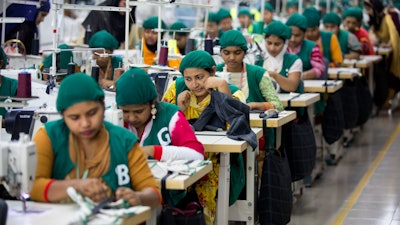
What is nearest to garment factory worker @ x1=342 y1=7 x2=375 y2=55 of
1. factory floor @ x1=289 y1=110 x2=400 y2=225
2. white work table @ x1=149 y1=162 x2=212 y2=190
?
factory floor @ x1=289 y1=110 x2=400 y2=225

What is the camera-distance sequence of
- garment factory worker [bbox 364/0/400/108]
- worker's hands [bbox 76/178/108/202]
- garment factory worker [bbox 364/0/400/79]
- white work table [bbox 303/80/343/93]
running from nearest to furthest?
worker's hands [bbox 76/178/108/202], white work table [bbox 303/80/343/93], garment factory worker [bbox 364/0/400/108], garment factory worker [bbox 364/0/400/79]

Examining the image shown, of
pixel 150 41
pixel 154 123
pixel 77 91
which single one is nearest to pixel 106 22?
pixel 150 41

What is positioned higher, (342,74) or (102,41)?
(102,41)

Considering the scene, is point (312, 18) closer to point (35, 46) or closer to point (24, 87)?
point (35, 46)

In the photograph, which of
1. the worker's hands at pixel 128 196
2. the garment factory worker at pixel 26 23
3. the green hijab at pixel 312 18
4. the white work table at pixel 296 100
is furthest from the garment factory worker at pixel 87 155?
the green hijab at pixel 312 18

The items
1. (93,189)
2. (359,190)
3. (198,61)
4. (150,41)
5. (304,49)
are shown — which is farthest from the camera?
(150,41)

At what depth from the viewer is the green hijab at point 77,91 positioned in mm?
3928

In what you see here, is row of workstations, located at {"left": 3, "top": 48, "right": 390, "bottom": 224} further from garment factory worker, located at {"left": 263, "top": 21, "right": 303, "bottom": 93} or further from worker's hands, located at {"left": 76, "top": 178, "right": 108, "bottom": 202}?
garment factory worker, located at {"left": 263, "top": 21, "right": 303, "bottom": 93}

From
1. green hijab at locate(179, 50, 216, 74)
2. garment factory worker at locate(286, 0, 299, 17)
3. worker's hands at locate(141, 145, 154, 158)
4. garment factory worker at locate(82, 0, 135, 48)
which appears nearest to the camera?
worker's hands at locate(141, 145, 154, 158)

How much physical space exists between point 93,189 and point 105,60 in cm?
384

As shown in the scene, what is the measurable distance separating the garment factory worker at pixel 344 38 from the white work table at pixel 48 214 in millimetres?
7936

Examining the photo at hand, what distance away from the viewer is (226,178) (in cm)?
540

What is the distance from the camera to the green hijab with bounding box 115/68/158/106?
4629mm

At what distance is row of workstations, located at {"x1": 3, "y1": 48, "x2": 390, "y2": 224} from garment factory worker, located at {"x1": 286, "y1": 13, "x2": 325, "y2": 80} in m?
0.19
